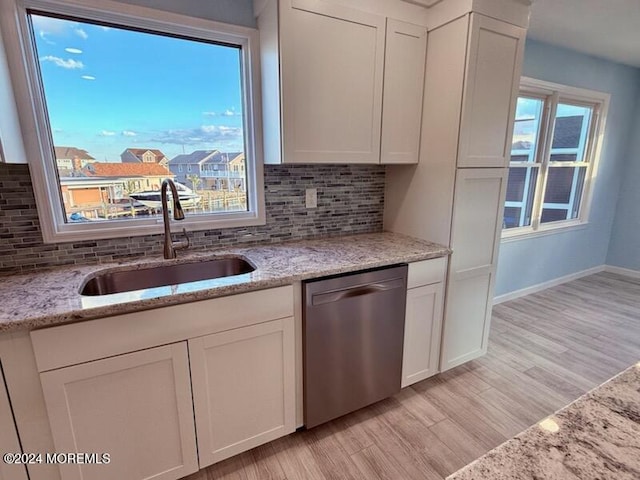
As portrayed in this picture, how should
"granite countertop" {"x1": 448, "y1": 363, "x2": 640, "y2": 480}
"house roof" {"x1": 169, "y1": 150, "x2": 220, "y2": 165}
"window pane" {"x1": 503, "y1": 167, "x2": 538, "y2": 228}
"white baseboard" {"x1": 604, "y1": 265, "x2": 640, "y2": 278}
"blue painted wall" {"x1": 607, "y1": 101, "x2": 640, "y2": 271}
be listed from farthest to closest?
1. "white baseboard" {"x1": 604, "y1": 265, "x2": 640, "y2": 278}
2. "blue painted wall" {"x1": 607, "y1": 101, "x2": 640, "y2": 271}
3. "window pane" {"x1": 503, "y1": 167, "x2": 538, "y2": 228}
4. "house roof" {"x1": 169, "y1": 150, "x2": 220, "y2": 165}
5. "granite countertop" {"x1": 448, "y1": 363, "x2": 640, "y2": 480}

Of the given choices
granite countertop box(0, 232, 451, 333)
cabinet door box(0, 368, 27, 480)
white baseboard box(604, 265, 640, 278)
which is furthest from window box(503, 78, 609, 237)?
cabinet door box(0, 368, 27, 480)

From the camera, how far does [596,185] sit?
150 inches

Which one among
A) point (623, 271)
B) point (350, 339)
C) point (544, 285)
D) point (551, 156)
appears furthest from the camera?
point (623, 271)

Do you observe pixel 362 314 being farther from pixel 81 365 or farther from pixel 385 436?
pixel 81 365

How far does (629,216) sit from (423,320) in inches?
154

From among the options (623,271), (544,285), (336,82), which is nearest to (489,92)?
(336,82)

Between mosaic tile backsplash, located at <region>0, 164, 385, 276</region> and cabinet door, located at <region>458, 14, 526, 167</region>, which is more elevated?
cabinet door, located at <region>458, 14, 526, 167</region>

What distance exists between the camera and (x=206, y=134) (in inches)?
73.2

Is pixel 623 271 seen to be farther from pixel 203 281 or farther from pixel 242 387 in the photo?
pixel 203 281

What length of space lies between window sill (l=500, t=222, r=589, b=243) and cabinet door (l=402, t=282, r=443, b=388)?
4.78ft

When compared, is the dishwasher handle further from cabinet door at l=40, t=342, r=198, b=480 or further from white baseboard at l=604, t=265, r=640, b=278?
white baseboard at l=604, t=265, r=640, b=278

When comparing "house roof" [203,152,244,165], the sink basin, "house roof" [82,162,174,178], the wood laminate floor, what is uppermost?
"house roof" [203,152,244,165]

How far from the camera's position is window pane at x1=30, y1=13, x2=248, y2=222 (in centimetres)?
152

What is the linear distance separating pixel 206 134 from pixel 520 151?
2.90 m
